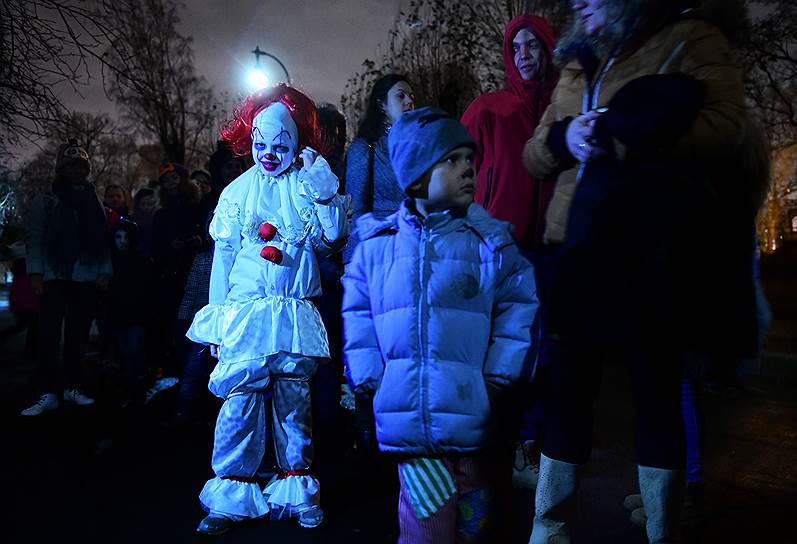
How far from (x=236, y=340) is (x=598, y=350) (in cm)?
168

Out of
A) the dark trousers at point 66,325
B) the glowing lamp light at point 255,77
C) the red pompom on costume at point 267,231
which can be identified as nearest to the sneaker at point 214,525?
the red pompom on costume at point 267,231

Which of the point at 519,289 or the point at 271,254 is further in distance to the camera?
the point at 271,254

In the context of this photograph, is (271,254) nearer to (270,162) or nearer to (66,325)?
(270,162)

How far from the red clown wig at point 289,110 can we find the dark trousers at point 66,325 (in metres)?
3.10

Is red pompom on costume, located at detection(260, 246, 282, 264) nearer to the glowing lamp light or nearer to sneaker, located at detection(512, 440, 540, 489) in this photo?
sneaker, located at detection(512, 440, 540, 489)

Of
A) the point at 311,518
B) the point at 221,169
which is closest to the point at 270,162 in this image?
the point at 311,518

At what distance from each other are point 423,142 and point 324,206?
3.30 ft

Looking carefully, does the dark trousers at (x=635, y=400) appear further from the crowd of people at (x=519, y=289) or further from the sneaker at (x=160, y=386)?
the sneaker at (x=160, y=386)

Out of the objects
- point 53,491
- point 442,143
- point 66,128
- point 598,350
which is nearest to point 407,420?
point 598,350

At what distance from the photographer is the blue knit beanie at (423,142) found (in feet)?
8.11

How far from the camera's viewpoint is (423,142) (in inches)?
97.8

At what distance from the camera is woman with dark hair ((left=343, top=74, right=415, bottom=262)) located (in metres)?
4.39

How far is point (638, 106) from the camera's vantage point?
2.12m

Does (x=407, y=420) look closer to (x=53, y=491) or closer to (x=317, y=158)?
(x=317, y=158)
